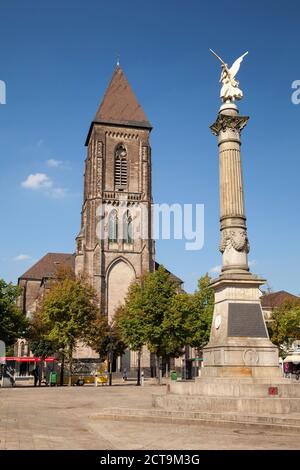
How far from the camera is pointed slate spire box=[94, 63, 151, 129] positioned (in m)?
72.5

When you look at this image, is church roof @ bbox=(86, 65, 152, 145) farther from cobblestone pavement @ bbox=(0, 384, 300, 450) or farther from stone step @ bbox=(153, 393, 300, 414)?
cobblestone pavement @ bbox=(0, 384, 300, 450)

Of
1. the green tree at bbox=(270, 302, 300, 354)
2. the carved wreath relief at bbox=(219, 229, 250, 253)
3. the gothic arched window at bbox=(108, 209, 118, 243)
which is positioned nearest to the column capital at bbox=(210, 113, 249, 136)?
the carved wreath relief at bbox=(219, 229, 250, 253)

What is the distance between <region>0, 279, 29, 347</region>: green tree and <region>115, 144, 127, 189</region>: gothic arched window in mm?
29689

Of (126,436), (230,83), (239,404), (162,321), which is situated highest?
(230,83)

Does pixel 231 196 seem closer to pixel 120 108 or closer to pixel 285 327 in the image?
pixel 285 327

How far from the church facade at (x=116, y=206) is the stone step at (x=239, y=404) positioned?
46570 mm

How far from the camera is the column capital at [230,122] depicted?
18.9m

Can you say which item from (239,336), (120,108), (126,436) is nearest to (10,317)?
(239,336)

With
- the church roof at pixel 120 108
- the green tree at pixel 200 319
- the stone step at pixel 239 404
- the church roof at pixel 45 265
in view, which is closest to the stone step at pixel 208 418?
the stone step at pixel 239 404

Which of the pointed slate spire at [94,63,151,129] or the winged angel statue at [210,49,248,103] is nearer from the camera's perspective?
the winged angel statue at [210,49,248,103]

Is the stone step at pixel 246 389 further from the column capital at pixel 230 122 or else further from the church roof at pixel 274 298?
the church roof at pixel 274 298

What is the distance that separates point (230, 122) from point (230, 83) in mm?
2005

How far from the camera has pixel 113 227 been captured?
66.7m

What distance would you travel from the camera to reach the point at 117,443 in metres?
9.50
